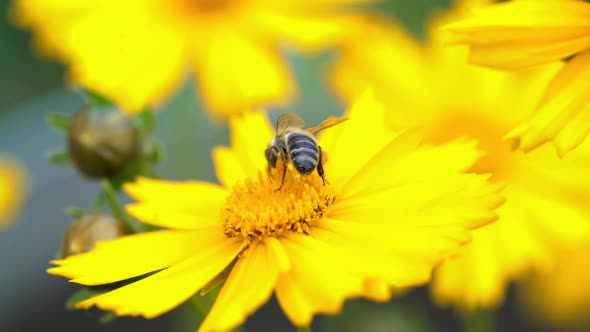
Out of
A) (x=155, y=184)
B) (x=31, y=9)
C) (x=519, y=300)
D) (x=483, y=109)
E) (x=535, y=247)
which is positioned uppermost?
(x=31, y=9)

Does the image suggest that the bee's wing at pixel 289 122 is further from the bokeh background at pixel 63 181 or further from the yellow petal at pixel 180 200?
the bokeh background at pixel 63 181

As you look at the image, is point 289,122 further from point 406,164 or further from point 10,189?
point 10,189

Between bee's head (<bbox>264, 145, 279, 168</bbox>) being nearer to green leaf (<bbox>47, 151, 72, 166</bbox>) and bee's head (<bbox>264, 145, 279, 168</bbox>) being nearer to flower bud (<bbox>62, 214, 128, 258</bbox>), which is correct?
flower bud (<bbox>62, 214, 128, 258</bbox>)

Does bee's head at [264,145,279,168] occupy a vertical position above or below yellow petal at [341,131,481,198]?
above

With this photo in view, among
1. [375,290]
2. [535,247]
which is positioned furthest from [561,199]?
[375,290]

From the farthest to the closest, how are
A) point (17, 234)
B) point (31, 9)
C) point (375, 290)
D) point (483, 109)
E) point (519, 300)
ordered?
point (17, 234), point (519, 300), point (31, 9), point (483, 109), point (375, 290)

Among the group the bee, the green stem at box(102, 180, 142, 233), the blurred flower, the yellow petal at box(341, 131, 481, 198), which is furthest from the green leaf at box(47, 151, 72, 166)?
the blurred flower

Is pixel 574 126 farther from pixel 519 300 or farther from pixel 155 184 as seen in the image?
pixel 519 300

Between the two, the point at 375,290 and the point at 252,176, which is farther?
the point at 252,176
